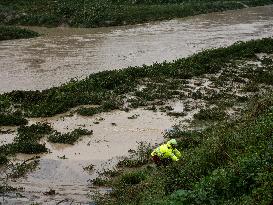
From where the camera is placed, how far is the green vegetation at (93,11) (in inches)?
1797

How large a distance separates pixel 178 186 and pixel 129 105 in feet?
34.0

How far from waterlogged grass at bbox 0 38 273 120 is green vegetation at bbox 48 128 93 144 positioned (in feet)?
7.20

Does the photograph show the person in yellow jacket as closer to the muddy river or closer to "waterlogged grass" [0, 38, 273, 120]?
the muddy river

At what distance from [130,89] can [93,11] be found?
83.7 feet

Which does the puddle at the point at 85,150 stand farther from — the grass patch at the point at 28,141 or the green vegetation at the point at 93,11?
the green vegetation at the point at 93,11

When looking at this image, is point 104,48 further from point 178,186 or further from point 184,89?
point 178,186

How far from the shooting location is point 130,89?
2384 cm

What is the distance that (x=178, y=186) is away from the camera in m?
11.4

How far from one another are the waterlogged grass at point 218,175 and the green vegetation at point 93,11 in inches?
1248

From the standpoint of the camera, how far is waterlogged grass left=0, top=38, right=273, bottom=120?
2131 cm

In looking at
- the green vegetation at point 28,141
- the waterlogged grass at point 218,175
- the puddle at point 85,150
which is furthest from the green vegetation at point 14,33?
the waterlogged grass at point 218,175

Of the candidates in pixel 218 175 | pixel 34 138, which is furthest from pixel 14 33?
pixel 218 175

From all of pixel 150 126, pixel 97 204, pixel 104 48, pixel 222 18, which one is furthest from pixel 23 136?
pixel 222 18

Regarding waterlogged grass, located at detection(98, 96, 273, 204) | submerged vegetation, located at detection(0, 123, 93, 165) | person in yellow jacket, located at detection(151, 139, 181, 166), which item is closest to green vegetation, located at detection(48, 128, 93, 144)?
submerged vegetation, located at detection(0, 123, 93, 165)
